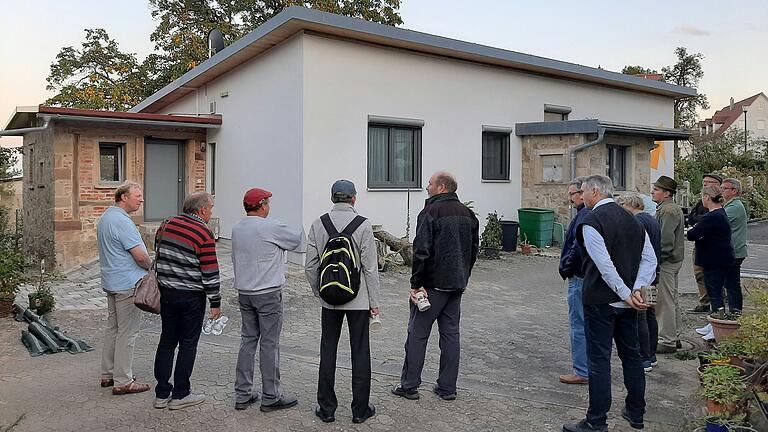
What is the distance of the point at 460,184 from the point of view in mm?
13977

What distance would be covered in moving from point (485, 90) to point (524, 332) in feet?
27.2

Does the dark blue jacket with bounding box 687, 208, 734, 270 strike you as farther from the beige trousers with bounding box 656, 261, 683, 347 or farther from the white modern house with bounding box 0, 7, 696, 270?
the white modern house with bounding box 0, 7, 696, 270

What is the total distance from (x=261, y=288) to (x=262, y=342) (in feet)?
1.42

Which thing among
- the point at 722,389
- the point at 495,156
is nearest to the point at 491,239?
the point at 495,156

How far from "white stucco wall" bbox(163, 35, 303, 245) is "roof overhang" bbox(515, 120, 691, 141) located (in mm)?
6160

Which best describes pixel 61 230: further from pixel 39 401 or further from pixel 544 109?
pixel 544 109

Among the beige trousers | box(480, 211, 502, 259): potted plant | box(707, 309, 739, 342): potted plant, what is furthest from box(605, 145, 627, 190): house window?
box(707, 309, 739, 342): potted plant

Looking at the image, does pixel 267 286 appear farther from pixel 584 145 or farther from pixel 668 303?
pixel 584 145

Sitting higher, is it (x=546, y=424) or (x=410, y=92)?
(x=410, y=92)

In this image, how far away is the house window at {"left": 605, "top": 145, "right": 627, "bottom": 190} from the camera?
15.4 meters

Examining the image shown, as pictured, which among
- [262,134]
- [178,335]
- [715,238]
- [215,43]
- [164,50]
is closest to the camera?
[178,335]

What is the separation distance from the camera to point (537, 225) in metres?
14.5

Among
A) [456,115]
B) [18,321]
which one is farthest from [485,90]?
[18,321]

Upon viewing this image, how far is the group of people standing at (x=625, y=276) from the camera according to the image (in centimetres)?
423
